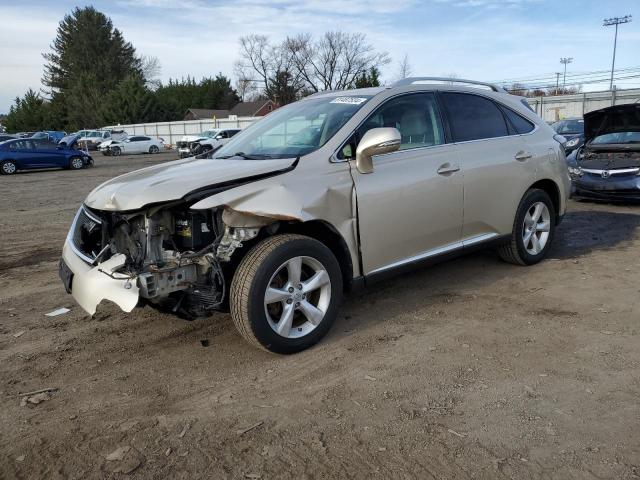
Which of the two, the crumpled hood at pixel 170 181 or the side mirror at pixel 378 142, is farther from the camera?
the side mirror at pixel 378 142

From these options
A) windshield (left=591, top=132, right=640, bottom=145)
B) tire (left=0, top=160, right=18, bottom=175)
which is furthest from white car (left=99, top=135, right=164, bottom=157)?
windshield (left=591, top=132, right=640, bottom=145)

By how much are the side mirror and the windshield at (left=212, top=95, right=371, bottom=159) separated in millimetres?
311

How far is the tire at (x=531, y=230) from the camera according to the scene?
17.7 ft

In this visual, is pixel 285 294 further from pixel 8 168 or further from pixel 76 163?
pixel 76 163

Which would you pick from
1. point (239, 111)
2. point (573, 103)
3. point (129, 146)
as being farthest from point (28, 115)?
point (573, 103)

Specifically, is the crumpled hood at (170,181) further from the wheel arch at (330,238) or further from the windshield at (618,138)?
the windshield at (618,138)

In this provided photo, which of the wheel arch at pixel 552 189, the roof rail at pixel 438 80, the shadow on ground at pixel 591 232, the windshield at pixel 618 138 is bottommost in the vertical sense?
the shadow on ground at pixel 591 232

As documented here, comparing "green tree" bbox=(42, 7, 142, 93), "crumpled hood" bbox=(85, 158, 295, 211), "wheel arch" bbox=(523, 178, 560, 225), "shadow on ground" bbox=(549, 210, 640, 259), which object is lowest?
"shadow on ground" bbox=(549, 210, 640, 259)

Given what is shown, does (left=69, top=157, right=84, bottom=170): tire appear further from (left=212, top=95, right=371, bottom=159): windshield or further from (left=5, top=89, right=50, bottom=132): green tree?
(left=5, top=89, right=50, bottom=132): green tree

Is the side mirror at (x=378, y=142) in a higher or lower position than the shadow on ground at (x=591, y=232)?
higher

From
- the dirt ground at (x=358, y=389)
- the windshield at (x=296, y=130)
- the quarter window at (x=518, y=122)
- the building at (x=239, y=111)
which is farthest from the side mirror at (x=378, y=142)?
the building at (x=239, y=111)

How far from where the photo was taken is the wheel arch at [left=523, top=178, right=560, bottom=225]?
5633 mm

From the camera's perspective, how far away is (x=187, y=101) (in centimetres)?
8406

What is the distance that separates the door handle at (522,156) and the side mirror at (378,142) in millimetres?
1975
